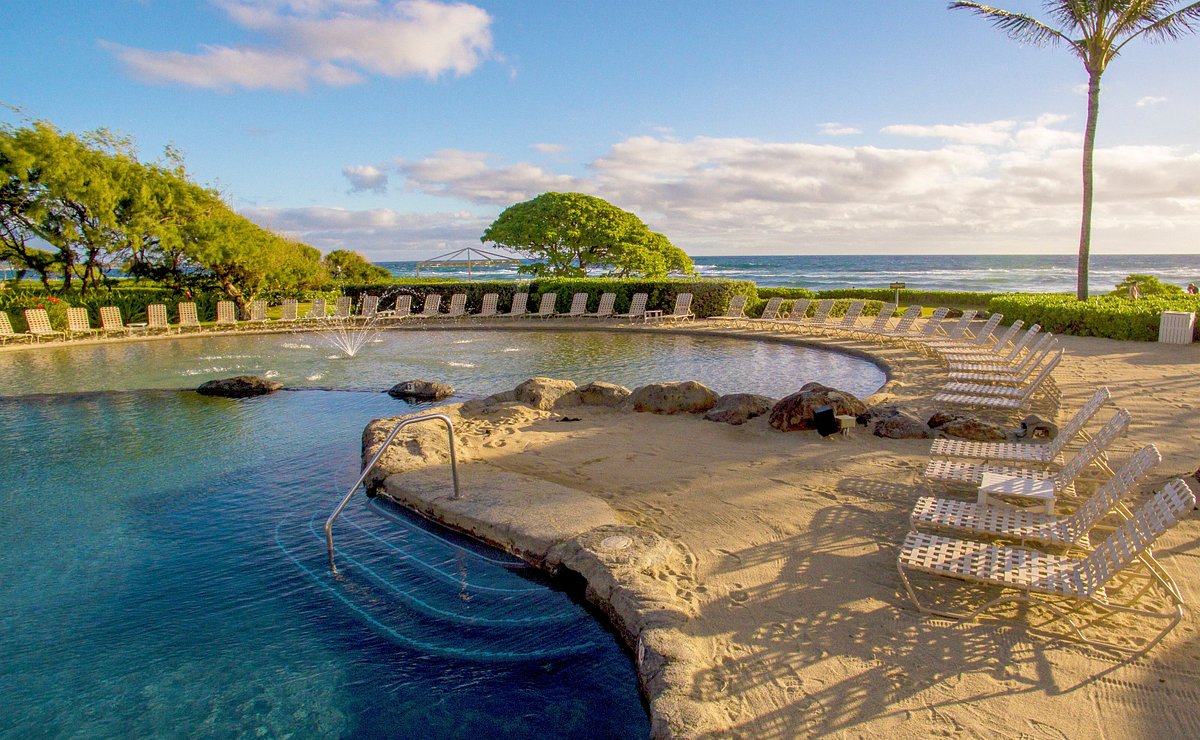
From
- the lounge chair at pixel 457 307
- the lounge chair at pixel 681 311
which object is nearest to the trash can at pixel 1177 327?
the lounge chair at pixel 681 311

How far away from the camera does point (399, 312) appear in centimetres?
2212

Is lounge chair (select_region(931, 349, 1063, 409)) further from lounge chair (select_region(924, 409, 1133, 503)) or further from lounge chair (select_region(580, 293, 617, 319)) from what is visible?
lounge chair (select_region(580, 293, 617, 319))

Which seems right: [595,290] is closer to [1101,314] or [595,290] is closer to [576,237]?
[576,237]

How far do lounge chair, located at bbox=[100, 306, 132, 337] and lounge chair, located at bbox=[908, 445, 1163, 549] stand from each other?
819 inches

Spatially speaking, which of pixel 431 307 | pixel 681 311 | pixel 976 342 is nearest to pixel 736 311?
pixel 681 311

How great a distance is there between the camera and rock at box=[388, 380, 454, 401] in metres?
10.9

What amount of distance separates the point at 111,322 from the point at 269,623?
1839cm

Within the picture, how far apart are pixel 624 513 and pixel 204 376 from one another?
11051 mm

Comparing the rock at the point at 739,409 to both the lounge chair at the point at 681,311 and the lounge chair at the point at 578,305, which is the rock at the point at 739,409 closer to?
the lounge chair at the point at 681,311

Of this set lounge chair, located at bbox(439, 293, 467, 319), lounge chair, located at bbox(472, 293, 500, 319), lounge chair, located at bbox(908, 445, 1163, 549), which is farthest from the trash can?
lounge chair, located at bbox(439, 293, 467, 319)

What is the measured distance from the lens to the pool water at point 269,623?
3629 mm

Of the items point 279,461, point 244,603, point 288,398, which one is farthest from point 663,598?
point 288,398

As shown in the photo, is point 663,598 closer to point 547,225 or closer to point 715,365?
point 715,365

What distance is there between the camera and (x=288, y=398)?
36.7ft
